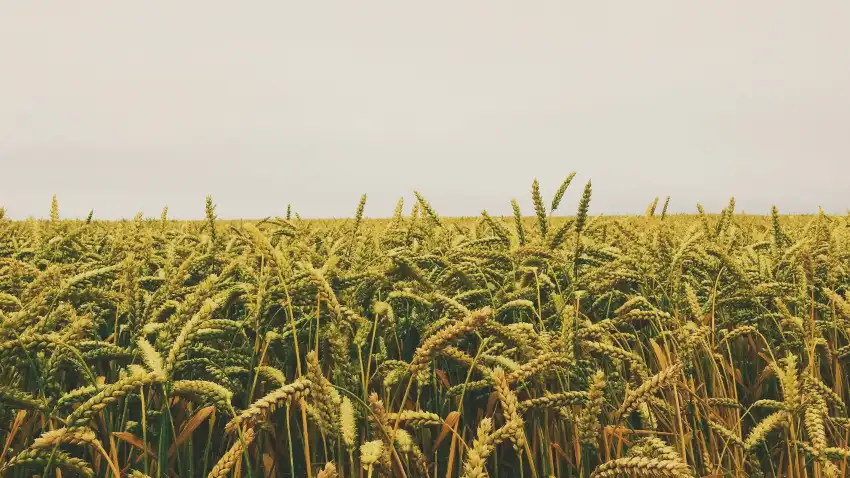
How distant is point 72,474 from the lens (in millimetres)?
1734

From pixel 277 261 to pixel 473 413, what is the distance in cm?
102

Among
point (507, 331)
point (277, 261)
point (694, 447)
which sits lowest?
point (694, 447)

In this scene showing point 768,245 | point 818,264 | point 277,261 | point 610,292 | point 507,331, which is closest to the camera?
point 277,261

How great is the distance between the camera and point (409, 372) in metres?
1.84

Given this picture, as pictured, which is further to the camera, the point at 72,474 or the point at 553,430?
the point at 553,430

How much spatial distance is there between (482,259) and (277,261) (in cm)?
135

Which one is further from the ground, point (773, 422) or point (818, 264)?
point (818, 264)

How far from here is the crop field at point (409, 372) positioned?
4.58 ft

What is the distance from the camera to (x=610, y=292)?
2.47m

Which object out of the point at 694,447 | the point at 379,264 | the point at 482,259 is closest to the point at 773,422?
the point at 694,447

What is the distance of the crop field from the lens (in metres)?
1.40

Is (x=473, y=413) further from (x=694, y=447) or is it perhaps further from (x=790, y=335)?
(x=790, y=335)

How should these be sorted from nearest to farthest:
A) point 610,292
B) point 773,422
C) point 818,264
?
point 773,422 → point 610,292 → point 818,264

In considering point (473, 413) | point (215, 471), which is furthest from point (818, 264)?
point (215, 471)
